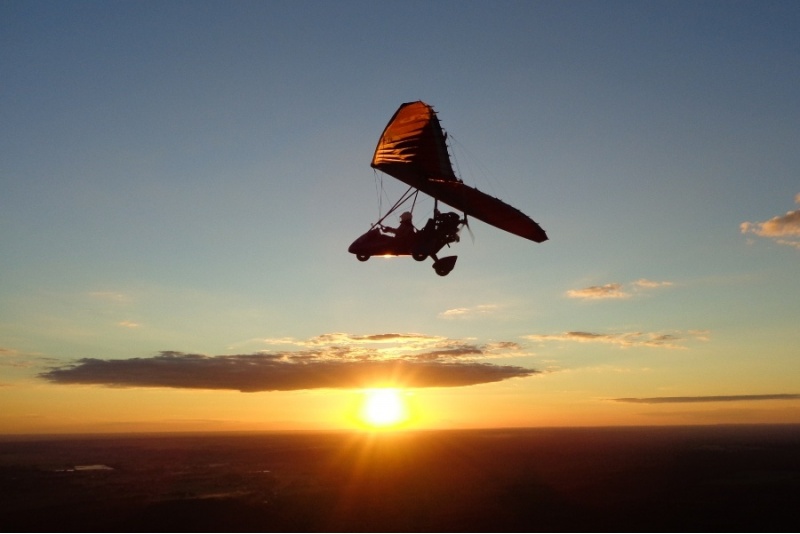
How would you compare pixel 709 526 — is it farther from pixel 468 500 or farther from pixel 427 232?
pixel 427 232

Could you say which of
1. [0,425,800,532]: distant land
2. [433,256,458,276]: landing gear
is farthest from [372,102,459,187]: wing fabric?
[0,425,800,532]: distant land

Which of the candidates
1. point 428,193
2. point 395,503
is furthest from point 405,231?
point 395,503

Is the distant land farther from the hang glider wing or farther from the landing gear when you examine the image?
the hang glider wing

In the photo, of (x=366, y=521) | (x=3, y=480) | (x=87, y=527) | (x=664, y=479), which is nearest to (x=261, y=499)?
(x=366, y=521)

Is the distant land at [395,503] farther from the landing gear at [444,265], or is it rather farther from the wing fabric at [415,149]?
the wing fabric at [415,149]

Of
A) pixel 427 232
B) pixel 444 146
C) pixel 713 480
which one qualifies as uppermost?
pixel 444 146
